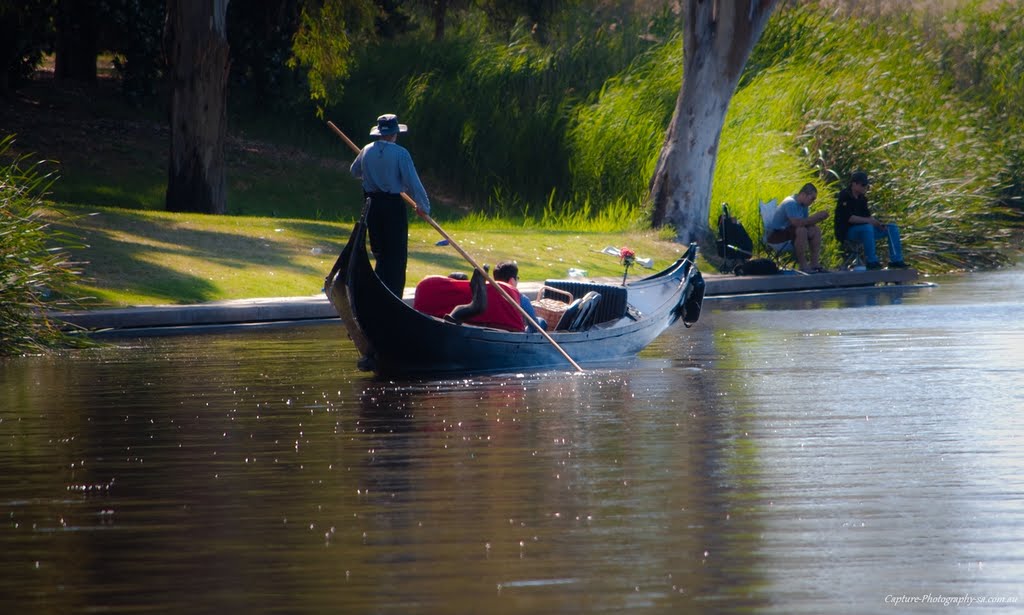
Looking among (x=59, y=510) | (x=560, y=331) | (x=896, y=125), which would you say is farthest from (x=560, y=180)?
(x=59, y=510)

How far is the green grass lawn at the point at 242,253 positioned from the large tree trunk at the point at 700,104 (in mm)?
773

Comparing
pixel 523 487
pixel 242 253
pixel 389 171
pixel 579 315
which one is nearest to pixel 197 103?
pixel 242 253

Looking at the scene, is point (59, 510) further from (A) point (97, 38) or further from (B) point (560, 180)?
(A) point (97, 38)

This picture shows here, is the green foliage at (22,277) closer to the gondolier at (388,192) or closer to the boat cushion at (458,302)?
the gondolier at (388,192)

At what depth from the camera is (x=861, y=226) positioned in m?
27.6

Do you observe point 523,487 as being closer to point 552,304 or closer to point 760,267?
point 552,304

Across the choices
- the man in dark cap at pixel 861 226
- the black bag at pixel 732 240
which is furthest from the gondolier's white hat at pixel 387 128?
the man in dark cap at pixel 861 226

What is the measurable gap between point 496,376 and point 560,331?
128 centimetres

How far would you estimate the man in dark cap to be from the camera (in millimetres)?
27453

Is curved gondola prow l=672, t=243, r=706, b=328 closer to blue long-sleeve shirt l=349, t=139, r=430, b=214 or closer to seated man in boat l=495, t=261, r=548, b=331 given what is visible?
Answer: seated man in boat l=495, t=261, r=548, b=331

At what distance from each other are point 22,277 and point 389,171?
3632 mm

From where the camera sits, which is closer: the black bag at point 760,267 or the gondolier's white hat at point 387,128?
the gondolier's white hat at point 387,128

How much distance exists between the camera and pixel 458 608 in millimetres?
6488

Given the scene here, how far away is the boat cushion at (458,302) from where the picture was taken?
1533 cm
